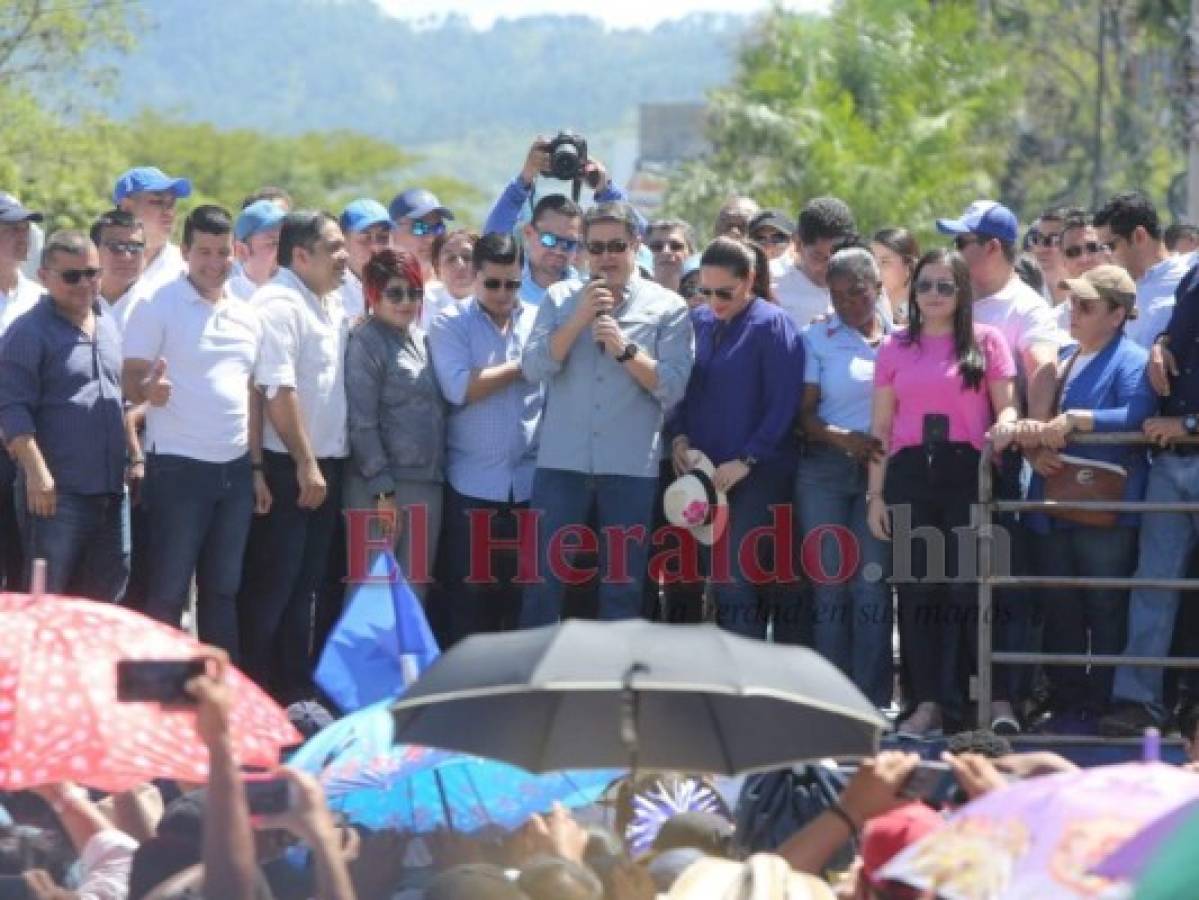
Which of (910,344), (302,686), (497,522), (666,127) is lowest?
(302,686)

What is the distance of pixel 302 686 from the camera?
11.3 m

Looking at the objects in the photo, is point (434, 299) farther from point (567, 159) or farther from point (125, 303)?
point (125, 303)

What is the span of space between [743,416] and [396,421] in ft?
4.91

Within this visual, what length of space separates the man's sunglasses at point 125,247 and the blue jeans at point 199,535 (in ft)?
3.84

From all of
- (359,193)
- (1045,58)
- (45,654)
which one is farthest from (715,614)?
(359,193)

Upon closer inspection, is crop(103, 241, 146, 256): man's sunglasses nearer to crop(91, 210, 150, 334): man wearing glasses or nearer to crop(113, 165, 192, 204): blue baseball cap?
crop(91, 210, 150, 334): man wearing glasses

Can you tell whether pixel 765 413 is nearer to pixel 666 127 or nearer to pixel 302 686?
pixel 302 686

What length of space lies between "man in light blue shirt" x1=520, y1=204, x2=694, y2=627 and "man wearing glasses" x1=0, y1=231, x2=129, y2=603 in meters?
1.77

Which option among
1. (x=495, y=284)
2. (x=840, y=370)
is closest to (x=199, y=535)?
(x=495, y=284)

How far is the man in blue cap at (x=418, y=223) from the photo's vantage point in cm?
1309

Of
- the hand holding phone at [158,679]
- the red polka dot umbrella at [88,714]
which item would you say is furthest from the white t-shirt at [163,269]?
the hand holding phone at [158,679]

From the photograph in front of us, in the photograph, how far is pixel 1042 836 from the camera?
5.41 metres

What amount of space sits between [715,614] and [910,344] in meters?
1.47

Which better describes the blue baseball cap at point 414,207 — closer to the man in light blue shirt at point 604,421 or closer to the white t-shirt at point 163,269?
the white t-shirt at point 163,269
